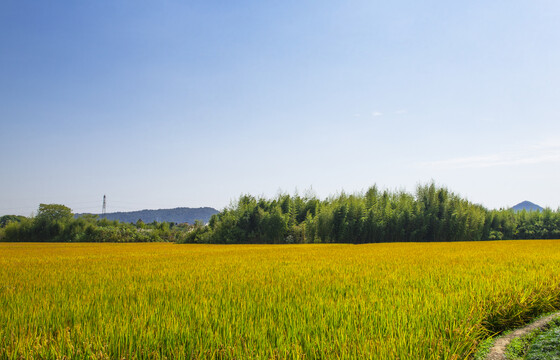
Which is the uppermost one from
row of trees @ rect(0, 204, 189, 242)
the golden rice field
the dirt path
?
the golden rice field

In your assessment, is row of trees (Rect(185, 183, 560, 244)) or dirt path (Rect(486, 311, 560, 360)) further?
row of trees (Rect(185, 183, 560, 244))

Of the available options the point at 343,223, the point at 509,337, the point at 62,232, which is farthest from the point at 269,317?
the point at 62,232

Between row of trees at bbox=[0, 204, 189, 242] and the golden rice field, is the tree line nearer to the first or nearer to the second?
row of trees at bbox=[0, 204, 189, 242]

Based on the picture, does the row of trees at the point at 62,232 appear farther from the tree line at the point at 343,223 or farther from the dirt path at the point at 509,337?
the dirt path at the point at 509,337

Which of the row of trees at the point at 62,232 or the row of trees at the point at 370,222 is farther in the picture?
the row of trees at the point at 62,232

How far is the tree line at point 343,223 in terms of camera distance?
37.9m

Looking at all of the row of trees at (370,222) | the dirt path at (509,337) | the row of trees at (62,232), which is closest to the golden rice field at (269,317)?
the dirt path at (509,337)

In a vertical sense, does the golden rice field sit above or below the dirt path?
above

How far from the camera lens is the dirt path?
2.99 metres

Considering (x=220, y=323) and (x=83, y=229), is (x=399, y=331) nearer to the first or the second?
(x=220, y=323)

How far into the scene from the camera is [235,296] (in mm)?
4293

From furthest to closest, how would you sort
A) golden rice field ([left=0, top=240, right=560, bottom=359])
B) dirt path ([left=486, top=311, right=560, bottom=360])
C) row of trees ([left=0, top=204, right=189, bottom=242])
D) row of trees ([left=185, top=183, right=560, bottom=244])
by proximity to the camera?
row of trees ([left=0, top=204, right=189, bottom=242]) < row of trees ([left=185, top=183, right=560, bottom=244]) < dirt path ([left=486, top=311, right=560, bottom=360]) < golden rice field ([left=0, top=240, right=560, bottom=359])

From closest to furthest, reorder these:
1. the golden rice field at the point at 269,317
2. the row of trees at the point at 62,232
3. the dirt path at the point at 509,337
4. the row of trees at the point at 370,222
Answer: the golden rice field at the point at 269,317, the dirt path at the point at 509,337, the row of trees at the point at 370,222, the row of trees at the point at 62,232

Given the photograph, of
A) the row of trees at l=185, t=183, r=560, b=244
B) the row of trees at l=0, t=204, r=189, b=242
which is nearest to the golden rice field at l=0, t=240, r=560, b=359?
the row of trees at l=185, t=183, r=560, b=244
